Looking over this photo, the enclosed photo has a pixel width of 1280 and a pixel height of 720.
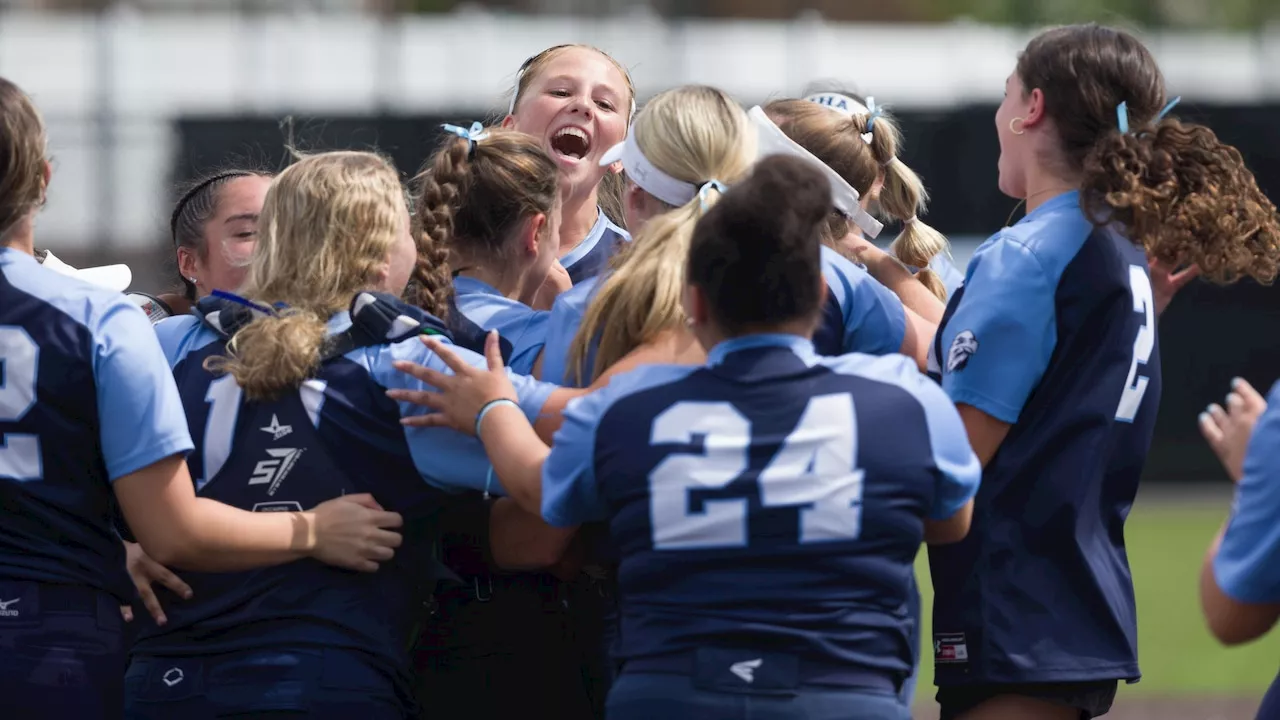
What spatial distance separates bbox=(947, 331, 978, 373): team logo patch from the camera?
3.41 meters

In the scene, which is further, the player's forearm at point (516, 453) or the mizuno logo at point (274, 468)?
the mizuno logo at point (274, 468)

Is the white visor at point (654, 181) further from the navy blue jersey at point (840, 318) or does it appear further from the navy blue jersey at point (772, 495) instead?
the navy blue jersey at point (772, 495)

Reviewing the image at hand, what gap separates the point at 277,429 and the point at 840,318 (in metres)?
1.31

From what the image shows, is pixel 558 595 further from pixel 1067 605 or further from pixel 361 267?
pixel 1067 605

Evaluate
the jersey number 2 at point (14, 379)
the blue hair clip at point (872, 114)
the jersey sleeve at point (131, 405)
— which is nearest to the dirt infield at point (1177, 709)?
the blue hair clip at point (872, 114)

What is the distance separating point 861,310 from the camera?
11.9 feet

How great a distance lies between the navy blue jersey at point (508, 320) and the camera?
368 centimetres

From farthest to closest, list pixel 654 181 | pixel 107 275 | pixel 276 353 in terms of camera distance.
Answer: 1. pixel 107 275
2. pixel 654 181
3. pixel 276 353

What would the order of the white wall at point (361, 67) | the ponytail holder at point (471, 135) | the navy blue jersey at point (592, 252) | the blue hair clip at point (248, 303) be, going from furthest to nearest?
1. the white wall at point (361, 67)
2. the navy blue jersey at point (592, 252)
3. the ponytail holder at point (471, 135)
4. the blue hair clip at point (248, 303)

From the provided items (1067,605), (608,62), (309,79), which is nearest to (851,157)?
(608,62)

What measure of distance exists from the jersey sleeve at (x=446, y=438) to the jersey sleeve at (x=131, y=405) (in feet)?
1.46

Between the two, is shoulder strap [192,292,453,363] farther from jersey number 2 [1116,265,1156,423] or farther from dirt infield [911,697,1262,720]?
dirt infield [911,697,1262,720]

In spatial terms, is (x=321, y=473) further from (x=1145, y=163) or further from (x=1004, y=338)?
(x=1145, y=163)

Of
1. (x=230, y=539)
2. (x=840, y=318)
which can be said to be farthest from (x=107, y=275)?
(x=840, y=318)
